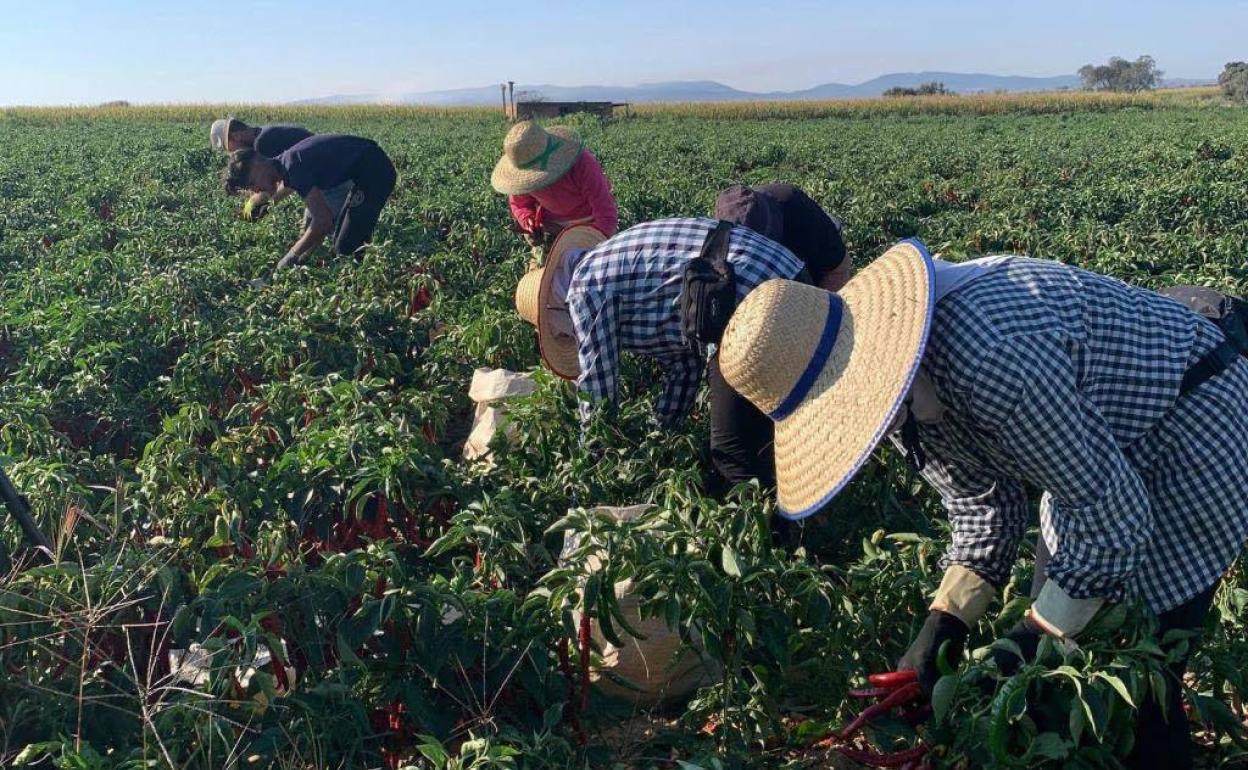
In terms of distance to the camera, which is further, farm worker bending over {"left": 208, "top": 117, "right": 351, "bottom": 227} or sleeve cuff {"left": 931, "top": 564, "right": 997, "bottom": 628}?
farm worker bending over {"left": 208, "top": 117, "right": 351, "bottom": 227}

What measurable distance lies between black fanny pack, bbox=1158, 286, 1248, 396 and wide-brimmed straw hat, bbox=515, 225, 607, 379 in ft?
5.75

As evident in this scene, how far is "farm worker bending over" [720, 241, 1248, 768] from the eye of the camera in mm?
1505

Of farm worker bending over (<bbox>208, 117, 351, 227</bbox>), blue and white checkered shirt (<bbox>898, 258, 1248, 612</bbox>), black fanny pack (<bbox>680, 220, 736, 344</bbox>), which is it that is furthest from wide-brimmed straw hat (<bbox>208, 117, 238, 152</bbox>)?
blue and white checkered shirt (<bbox>898, 258, 1248, 612</bbox>)

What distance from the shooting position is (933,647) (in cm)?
185

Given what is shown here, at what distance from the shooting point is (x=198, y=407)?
3059mm

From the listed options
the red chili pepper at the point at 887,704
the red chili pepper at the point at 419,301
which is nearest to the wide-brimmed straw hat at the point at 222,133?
the red chili pepper at the point at 419,301

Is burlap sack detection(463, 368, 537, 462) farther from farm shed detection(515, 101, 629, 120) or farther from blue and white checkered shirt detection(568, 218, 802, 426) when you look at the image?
farm shed detection(515, 101, 629, 120)

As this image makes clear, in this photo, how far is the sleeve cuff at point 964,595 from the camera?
190 cm

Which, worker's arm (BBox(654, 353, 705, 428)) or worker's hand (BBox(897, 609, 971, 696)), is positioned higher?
worker's arm (BBox(654, 353, 705, 428))

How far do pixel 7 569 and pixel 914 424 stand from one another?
81.2 inches

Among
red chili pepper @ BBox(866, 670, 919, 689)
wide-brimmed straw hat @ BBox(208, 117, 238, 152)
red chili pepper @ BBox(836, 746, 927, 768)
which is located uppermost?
wide-brimmed straw hat @ BBox(208, 117, 238, 152)

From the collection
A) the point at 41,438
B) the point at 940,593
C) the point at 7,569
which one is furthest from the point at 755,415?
the point at 41,438

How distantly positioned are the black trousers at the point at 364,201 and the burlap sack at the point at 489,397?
2.36m

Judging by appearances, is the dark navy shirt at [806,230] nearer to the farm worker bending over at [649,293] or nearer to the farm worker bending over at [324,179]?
the farm worker bending over at [649,293]
